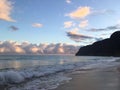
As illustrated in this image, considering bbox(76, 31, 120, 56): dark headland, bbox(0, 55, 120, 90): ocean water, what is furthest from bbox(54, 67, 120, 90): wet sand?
bbox(76, 31, 120, 56): dark headland

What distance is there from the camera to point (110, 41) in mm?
180625

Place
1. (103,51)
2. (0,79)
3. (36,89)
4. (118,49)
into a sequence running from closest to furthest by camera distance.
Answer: (36,89), (0,79), (118,49), (103,51)

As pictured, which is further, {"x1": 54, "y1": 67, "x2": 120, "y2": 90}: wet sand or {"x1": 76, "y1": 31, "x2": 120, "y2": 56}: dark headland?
{"x1": 76, "y1": 31, "x2": 120, "y2": 56}: dark headland

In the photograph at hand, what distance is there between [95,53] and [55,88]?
186667 millimetres

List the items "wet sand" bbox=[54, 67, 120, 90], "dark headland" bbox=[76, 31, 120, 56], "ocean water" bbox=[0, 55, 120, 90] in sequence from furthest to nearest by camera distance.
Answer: "dark headland" bbox=[76, 31, 120, 56], "ocean water" bbox=[0, 55, 120, 90], "wet sand" bbox=[54, 67, 120, 90]

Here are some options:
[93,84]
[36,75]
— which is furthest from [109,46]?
[93,84]

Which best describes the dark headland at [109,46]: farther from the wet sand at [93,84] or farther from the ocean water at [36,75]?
the wet sand at [93,84]

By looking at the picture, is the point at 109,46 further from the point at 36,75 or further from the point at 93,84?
the point at 93,84

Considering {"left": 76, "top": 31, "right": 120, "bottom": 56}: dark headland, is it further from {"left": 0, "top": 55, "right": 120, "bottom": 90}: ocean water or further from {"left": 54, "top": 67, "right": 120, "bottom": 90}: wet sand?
{"left": 54, "top": 67, "right": 120, "bottom": 90}: wet sand

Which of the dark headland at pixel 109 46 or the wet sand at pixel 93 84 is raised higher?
the dark headland at pixel 109 46

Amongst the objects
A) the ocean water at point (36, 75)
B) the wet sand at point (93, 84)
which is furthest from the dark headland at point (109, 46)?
the wet sand at point (93, 84)

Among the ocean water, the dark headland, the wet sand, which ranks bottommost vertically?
the wet sand

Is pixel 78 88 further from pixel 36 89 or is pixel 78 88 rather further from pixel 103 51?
pixel 103 51

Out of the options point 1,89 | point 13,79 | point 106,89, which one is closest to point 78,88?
point 106,89
